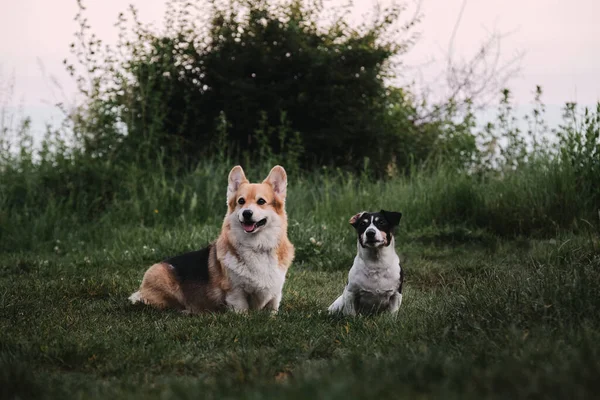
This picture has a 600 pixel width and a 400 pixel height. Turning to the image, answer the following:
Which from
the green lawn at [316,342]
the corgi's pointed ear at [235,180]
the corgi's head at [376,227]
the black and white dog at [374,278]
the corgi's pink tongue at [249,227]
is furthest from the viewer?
the corgi's pointed ear at [235,180]

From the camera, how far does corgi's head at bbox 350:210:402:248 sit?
5.43 m

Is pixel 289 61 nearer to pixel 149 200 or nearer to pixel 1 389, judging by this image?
pixel 149 200

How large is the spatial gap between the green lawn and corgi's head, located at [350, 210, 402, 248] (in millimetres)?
639

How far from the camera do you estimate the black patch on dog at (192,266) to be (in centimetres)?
600

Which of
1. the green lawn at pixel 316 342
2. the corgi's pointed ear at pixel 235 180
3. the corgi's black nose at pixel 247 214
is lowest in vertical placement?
the green lawn at pixel 316 342

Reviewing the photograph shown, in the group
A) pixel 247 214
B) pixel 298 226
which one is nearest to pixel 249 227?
pixel 247 214

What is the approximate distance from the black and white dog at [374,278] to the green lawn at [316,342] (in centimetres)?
19

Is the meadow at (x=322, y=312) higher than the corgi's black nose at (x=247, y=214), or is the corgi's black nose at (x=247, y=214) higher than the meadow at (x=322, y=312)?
the corgi's black nose at (x=247, y=214)

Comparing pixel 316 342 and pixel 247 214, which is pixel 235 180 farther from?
pixel 316 342

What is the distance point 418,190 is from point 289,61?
434 centimetres

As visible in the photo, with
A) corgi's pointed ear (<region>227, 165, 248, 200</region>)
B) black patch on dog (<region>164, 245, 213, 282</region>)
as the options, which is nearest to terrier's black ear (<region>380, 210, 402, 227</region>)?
→ corgi's pointed ear (<region>227, 165, 248, 200</region>)

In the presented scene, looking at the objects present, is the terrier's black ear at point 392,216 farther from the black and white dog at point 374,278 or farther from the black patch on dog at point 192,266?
the black patch on dog at point 192,266

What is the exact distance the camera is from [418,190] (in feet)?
33.3

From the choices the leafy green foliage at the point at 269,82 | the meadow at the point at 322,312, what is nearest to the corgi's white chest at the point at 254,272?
the meadow at the point at 322,312
